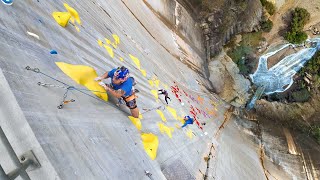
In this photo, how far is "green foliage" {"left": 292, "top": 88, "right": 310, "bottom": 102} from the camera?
25.9 m

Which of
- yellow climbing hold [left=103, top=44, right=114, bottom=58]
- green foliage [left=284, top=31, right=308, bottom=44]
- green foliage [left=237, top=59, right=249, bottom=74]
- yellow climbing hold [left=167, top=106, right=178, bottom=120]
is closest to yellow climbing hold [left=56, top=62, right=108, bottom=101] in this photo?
yellow climbing hold [left=103, top=44, right=114, bottom=58]

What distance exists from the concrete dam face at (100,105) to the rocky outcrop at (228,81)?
486 centimetres

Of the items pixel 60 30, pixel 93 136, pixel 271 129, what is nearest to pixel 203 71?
pixel 271 129

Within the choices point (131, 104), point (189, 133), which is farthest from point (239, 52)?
point (131, 104)

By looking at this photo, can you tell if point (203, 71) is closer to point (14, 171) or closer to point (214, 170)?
point (214, 170)

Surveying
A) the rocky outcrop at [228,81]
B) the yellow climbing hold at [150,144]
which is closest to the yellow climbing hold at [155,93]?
the yellow climbing hold at [150,144]

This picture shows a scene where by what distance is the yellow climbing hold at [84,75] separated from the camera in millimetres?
8789

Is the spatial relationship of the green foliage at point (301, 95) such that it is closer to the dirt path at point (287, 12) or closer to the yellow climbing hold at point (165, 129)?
the dirt path at point (287, 12)

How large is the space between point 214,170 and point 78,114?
7.77 meters

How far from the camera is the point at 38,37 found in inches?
340

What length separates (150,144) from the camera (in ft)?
34.4

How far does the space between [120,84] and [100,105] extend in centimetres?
68

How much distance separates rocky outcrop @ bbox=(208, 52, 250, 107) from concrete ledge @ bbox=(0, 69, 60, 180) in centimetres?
1967

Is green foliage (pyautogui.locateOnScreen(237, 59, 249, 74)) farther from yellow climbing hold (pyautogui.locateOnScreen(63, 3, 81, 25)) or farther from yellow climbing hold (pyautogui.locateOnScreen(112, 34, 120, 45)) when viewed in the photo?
yellow climbing hold (pyautogui.locateOnScreen(63, 3, 81, 25))
